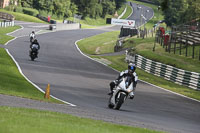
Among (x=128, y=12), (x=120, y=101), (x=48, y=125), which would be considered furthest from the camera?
(x=128, y=12)

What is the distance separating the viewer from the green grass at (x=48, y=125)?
10.1 metres

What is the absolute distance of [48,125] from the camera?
36.5ft

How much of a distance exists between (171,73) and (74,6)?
104 meters

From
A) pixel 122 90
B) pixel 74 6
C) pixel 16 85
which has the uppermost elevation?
pixel 74 6

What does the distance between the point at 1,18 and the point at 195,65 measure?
190 ft

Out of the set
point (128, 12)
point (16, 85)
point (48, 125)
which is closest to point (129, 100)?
point (16, 85)

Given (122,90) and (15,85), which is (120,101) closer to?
(122,90)

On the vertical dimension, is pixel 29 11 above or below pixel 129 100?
above

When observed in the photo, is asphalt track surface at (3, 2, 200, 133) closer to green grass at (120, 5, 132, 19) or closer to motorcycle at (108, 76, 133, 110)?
motorcycle at (108, 76, 133, 110)

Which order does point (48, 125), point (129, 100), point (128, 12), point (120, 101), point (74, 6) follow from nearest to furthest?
point (48, 125)
point (120, 101)
point (129, 100)
point (74, 6)
point (128, 12)

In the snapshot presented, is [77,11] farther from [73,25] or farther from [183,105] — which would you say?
[183,105]

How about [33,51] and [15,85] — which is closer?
[15,85]

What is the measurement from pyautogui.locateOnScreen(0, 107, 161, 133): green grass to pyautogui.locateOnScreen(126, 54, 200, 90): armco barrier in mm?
19464

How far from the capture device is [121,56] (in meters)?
54.9
